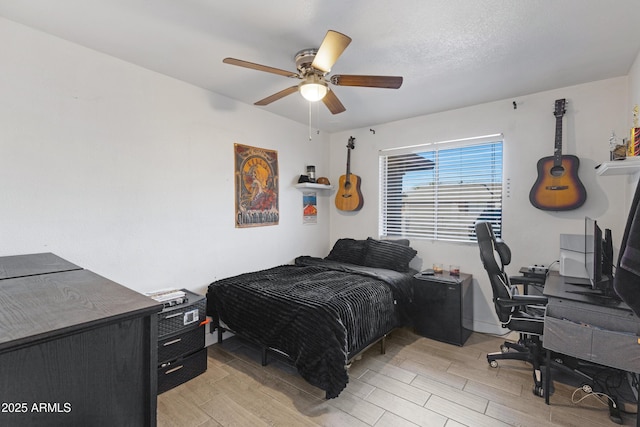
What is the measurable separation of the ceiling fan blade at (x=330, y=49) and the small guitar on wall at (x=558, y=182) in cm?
241

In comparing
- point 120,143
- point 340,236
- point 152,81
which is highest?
point 152,81

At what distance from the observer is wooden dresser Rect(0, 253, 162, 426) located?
721 mm

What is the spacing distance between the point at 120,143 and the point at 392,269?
9.96ft

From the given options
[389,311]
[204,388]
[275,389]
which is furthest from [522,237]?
[204,388]

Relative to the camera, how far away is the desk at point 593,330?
1736 millimetres

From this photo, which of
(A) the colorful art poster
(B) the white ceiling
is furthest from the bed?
(B) the white ceiling

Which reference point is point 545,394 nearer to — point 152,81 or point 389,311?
point 389,311

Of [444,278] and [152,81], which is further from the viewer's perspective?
[444,278]

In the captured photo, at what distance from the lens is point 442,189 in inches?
142

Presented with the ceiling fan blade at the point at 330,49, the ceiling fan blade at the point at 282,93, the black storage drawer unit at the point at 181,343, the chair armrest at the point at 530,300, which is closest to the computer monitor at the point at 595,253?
the chair armrest at the point at 530,300

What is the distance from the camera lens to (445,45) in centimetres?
210

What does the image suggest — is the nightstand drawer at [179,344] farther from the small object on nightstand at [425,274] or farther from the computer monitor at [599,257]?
the computer monitor at [599,257]

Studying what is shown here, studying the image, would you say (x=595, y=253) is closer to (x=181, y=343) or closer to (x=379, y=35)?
(x=379, y=35)

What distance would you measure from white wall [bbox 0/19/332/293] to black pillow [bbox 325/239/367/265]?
3.60 feet
